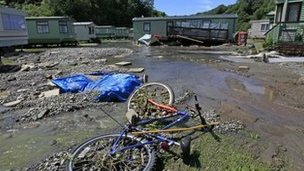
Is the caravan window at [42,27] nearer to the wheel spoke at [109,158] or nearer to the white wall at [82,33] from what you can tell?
the white wall at [82,33]

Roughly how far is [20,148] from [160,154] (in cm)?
262

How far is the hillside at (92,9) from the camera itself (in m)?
56.8

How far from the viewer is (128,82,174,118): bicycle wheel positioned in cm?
596

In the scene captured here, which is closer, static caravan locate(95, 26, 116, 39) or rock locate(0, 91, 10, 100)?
rock locate(0, 91, 10, 100)

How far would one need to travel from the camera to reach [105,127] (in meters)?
5.89

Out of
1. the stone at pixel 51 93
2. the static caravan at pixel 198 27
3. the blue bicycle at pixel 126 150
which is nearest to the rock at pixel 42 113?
the stone at pixel 51 93

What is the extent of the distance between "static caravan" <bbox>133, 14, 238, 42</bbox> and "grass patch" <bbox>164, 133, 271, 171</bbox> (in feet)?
89.3

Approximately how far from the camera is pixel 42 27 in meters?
32.1

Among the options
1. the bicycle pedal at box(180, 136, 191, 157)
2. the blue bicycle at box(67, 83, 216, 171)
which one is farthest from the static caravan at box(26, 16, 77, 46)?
the bicycle pedal at box(180, 136, 191, 157)

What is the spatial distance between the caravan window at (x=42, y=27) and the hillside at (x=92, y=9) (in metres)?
21.0

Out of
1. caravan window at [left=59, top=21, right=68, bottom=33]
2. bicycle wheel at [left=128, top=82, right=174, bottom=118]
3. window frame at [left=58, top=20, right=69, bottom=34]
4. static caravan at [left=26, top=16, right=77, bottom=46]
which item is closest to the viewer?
bicycle wheel at [left=128, top=82, right=174, bottom=118]

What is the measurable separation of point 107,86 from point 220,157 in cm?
452

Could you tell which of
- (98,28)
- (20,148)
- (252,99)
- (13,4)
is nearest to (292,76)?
(252,99)

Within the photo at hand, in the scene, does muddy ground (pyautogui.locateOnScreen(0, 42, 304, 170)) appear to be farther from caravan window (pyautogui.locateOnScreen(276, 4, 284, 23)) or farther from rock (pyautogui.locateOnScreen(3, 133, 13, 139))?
caravan window (pyautogui.locateOnScreen(276, 4, 284, 23))
